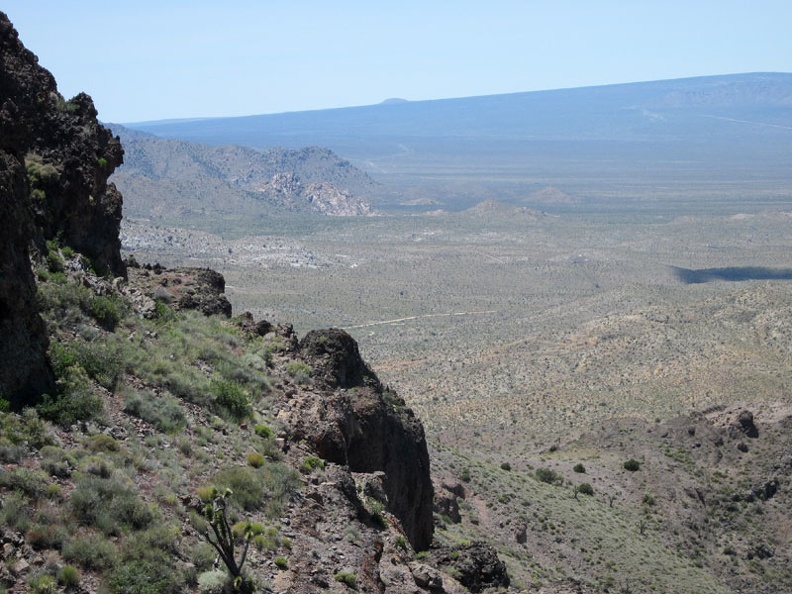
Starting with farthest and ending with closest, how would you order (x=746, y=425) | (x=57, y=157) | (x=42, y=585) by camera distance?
(x=746, y=425) < (x=57, y=157) < (x=42, y=585)

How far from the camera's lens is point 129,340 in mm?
15594

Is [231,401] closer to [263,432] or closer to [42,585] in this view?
[263,432]

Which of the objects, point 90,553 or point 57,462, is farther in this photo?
point 57,462

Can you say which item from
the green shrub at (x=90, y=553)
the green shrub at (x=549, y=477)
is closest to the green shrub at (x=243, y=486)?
the green shrub at (x=90, y=553)

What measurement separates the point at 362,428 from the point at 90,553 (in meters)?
8.09

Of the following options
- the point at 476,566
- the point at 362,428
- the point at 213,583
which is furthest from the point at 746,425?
the point at 213,583

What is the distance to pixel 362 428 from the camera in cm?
1767

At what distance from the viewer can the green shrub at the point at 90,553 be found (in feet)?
32.4

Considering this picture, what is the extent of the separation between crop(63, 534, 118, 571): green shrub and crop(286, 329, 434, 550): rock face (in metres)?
5.38

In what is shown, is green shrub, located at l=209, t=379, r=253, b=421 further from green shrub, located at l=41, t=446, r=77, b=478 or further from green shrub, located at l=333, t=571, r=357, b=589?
green shrub, located at l=333, t=571, r=357, b=589

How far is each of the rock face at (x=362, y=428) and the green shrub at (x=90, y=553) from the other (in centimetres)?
538

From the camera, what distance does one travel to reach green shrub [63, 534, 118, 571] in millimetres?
9867

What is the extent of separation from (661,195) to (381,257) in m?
89.9

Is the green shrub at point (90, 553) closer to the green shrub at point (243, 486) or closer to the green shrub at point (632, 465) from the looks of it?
the green shrub at point (243, 486)
